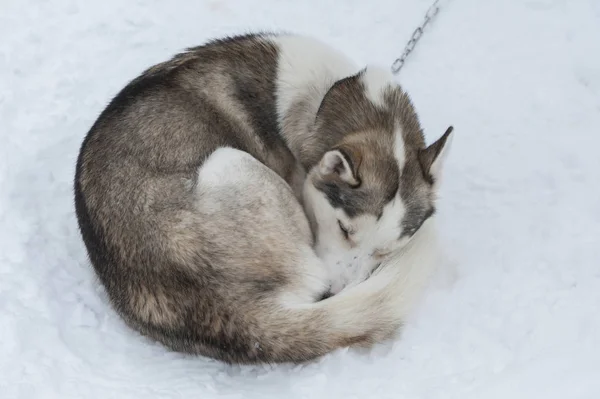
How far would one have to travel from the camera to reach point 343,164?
3621 mm

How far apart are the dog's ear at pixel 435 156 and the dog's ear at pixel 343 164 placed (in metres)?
0.37

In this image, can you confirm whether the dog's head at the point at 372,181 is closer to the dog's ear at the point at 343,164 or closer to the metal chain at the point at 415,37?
the dog's ear at the point at 343,164

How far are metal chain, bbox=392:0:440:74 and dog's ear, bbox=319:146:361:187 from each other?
2074mm

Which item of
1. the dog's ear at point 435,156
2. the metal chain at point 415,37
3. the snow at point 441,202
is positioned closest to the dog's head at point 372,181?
the dog's ear at point 435,156

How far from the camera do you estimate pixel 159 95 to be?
412 cm

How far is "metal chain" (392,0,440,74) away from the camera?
5633 millimetres

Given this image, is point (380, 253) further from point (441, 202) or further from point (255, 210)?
point (441, 202)

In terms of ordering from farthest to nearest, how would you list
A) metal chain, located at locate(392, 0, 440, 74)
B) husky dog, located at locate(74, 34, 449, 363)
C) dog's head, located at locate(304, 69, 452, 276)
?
metal chain, located at locate(392, 0, 440, 74) < dog's head, located at locate(304, 69, 452, 276) < husky dog, located at locate(74, 34, 449, 363)

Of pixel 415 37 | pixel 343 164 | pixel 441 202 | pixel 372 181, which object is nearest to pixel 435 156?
pixel 372 181

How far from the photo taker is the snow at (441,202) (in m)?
3.57

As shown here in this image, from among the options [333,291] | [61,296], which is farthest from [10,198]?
[333,291]

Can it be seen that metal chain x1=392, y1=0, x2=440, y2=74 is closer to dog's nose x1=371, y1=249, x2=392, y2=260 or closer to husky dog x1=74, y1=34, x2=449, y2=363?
husky dog x1=74, y1=34, x2=449, y2=363

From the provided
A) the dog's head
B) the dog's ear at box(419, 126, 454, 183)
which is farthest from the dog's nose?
the dog's ear at box(419, 126, 454, 183)

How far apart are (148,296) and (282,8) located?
3.44m
